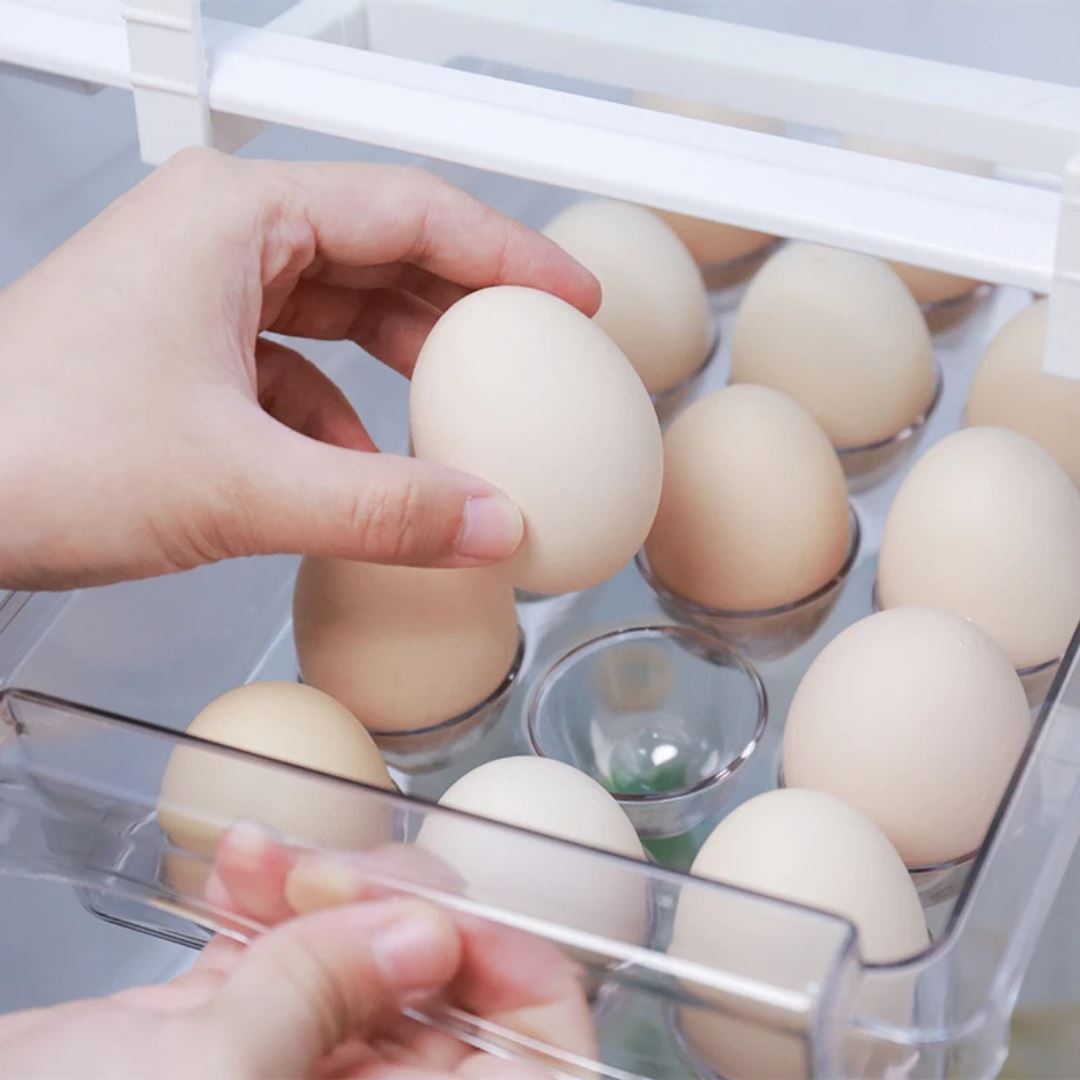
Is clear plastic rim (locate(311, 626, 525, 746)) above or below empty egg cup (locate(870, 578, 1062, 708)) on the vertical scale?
below

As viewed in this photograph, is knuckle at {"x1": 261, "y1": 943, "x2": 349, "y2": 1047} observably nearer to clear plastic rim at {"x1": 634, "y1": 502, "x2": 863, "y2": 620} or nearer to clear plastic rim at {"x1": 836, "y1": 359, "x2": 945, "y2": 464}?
clear plastic rim at {"x1": 634, "y1": 502, "x2": 863, "y2": 620}

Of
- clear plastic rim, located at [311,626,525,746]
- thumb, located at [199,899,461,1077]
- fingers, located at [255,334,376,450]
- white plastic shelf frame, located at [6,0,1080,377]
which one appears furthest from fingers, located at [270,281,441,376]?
thumb, located at [199,899,461,1077]

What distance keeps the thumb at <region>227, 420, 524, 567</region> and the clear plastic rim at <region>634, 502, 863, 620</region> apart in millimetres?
268

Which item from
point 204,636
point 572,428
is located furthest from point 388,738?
point 572,428

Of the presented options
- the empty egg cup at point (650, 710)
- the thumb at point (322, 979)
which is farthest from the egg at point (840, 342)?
the thumb at point (322, 979)

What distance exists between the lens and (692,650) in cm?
99

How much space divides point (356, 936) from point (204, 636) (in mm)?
387

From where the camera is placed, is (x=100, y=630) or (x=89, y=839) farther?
(x=100, y=630)

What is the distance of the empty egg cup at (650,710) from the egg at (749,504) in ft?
0.15

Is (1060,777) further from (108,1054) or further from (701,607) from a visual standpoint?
(108,1054)

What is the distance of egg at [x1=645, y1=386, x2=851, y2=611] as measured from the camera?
3.13ft

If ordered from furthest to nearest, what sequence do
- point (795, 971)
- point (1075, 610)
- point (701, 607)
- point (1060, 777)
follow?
1. point (701, 607)
2. point (1075, 610)
3. point (1060, 777)
4. point (795, 971)

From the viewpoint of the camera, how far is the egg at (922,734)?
781 millimetres

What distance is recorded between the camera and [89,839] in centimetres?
76
